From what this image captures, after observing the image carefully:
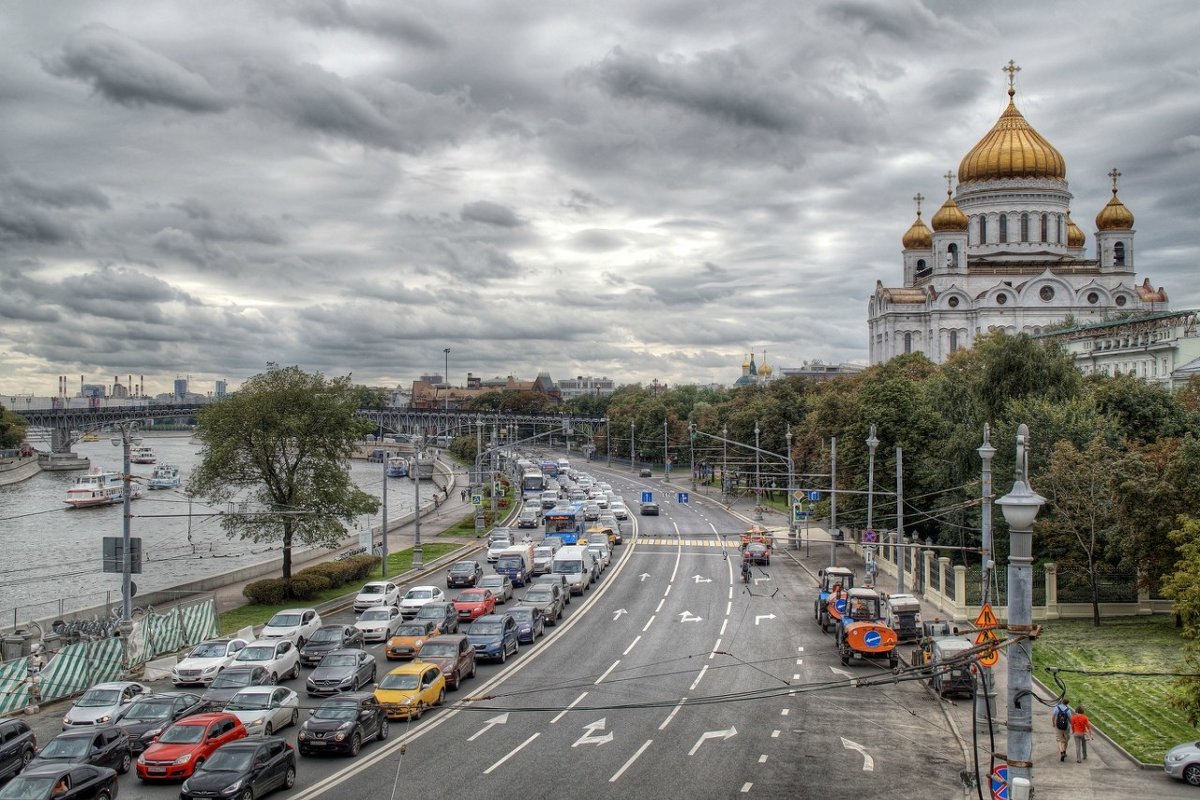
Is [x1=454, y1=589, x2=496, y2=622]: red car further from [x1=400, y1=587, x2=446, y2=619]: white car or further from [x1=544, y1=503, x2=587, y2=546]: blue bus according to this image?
[x1=544, y1=503, x2=587, y2=546]: blue bus

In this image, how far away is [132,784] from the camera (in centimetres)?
2234

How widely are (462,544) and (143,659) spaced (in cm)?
3531

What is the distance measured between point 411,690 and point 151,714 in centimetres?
636

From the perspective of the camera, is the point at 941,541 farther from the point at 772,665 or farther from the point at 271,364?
the point at 271,364

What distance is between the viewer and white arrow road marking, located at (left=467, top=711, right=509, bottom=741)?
2595cm

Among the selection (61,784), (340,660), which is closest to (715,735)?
(340,660)

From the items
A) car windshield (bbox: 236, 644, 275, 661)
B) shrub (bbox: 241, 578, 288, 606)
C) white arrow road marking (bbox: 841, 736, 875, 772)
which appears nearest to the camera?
white arrow road marking (bbox: 841, 736, 875, 772)

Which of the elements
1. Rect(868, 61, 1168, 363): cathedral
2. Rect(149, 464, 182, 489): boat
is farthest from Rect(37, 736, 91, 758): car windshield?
Rect(868, 61, 1168, 363): cathedral

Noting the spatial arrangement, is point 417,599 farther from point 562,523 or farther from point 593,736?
point 562,523

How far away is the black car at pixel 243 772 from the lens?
782 inches

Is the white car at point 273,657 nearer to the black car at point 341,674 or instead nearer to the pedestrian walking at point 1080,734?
the black car at point 341,674

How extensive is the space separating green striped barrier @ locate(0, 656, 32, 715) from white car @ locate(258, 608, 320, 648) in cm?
793

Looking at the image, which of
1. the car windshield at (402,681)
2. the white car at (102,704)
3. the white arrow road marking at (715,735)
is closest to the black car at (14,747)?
the white car at (102,704)

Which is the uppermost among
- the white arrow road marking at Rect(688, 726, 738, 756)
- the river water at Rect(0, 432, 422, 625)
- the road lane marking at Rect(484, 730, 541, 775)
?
the road lane marking at Rect(484, 730, 541, 775)
